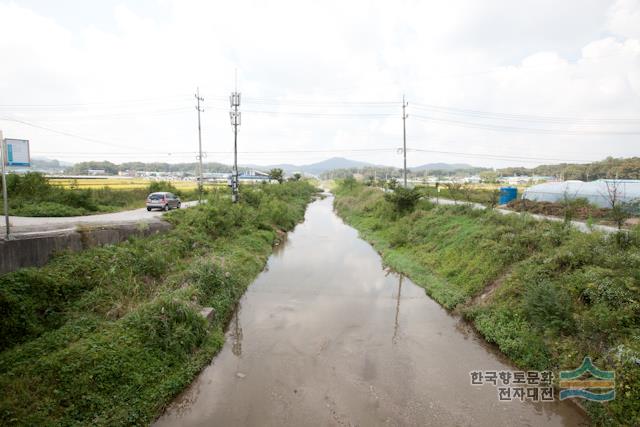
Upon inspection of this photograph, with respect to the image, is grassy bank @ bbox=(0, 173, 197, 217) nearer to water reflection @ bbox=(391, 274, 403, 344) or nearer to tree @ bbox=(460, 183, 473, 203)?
water reflection @ bbox=(391, 274, 403, 344)

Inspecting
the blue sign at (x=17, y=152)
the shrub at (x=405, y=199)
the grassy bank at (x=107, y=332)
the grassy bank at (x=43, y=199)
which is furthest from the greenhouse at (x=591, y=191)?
the grassy bank at (x=43, y=199)

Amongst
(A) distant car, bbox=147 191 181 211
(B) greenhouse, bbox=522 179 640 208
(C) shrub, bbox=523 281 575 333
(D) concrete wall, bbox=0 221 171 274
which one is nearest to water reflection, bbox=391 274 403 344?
(C) shrub, bbox=523 281 575 333

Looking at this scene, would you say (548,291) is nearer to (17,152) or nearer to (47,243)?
(47,243)

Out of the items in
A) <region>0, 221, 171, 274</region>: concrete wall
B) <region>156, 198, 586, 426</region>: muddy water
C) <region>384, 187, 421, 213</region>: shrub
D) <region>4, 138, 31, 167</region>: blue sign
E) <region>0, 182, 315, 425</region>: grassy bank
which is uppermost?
<region>4, 138, 31, 167</region>: blue sign

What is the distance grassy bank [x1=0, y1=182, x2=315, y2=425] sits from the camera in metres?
6.43

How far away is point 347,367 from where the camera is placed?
926 centimetres

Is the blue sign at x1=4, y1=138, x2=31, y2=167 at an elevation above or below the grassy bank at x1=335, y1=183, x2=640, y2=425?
above

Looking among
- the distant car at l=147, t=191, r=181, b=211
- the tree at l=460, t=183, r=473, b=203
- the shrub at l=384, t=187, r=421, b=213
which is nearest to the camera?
the tree at l=460, t=183, r=473, b=203

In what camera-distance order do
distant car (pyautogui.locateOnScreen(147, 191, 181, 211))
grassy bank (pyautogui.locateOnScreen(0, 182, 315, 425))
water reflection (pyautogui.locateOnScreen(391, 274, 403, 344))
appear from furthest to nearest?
distant car (pyautogui.locateOnScreen(147, 191, 181, 211)), water reflection (pyautogui.locateOnScreen(391, 274, 403, 344)), grassy bank (pyautogui.locateOnScreen(0, 182, 315, 425))

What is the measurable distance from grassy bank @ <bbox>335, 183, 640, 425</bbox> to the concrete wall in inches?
528

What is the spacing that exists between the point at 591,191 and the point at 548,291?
20250 mm

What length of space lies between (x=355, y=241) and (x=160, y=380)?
2030cm

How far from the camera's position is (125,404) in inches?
269

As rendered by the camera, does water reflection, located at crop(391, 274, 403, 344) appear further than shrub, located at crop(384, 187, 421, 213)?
No
